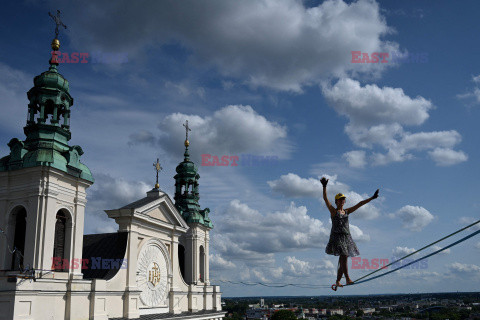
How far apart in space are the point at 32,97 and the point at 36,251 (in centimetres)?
779

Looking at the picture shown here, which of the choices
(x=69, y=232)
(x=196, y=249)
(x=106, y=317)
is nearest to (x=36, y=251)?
(x=69, y=232)

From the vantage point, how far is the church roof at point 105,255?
26562 mm

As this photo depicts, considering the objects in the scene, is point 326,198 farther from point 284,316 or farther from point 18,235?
point 284,316

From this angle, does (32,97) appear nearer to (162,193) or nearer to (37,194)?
(37,194)

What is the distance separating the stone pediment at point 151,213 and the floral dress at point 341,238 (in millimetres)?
20748

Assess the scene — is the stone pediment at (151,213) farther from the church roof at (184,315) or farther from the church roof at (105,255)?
the church roof at (184,315)

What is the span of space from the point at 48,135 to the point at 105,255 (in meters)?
8.82

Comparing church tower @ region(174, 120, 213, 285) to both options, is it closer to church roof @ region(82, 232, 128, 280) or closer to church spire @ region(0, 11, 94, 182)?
church roof @ region(82, 232, 128, 280)

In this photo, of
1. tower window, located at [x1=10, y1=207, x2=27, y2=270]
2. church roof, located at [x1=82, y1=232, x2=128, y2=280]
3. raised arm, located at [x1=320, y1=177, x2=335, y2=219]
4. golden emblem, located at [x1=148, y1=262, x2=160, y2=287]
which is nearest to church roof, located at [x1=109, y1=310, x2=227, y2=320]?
golden emblem, located at [x1=148, y1=262, x2=160, y2=287]

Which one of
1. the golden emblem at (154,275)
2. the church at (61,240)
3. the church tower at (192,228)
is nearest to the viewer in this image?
the church at (61,240)

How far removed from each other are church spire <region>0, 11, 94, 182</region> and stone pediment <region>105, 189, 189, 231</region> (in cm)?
466

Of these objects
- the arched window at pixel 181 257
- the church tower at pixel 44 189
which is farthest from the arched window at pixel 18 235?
the arched window at pixel 181 257

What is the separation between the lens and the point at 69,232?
22.2 metres

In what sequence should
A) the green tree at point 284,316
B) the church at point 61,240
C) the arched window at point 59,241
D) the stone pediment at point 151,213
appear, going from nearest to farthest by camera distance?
the church at point 61,240
the arched window at point 59,241
the stone pediment at point 151,213
the green tree at point 284,316
